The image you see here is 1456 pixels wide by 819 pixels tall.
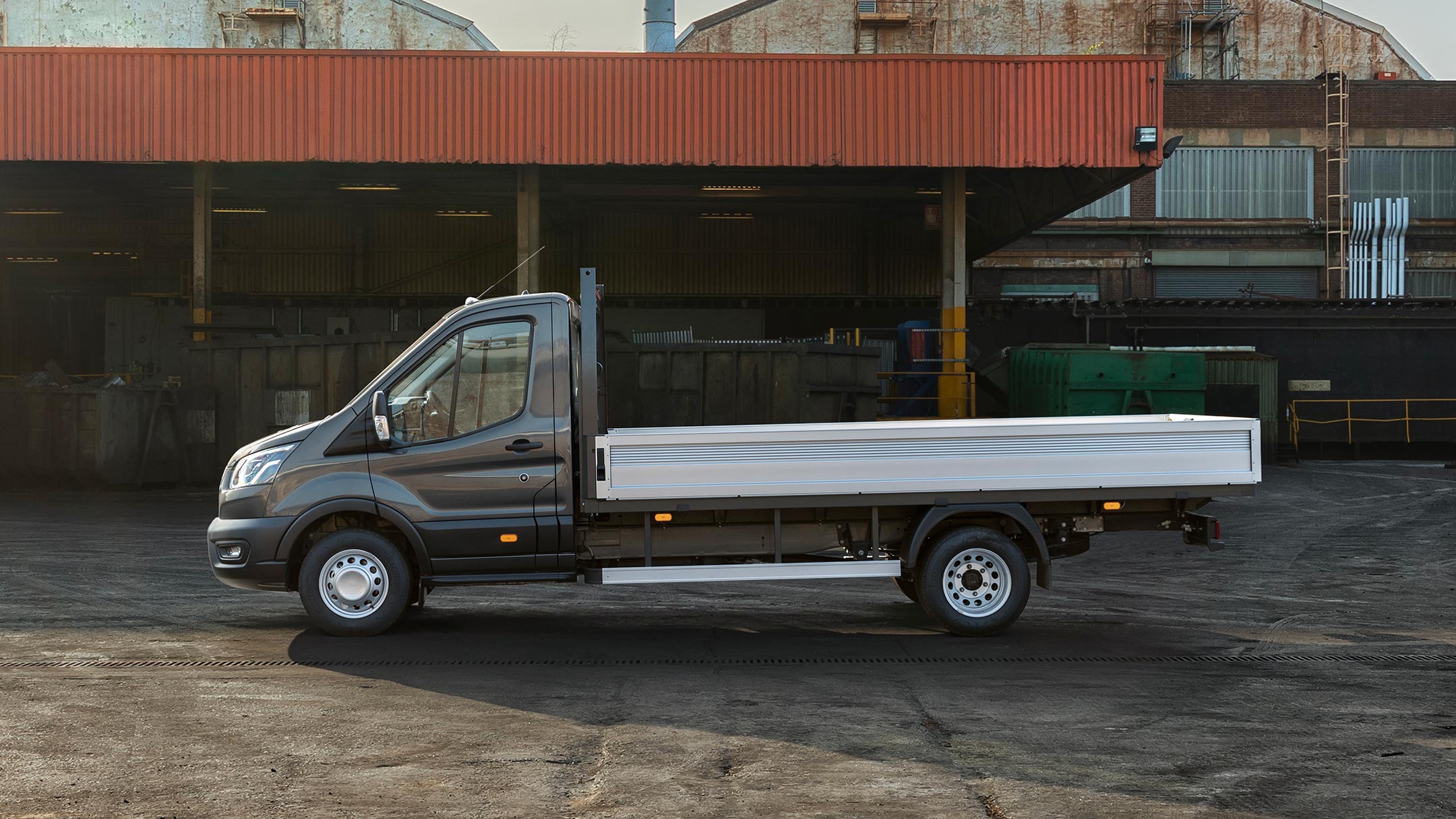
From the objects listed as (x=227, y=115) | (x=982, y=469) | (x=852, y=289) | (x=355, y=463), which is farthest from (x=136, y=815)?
(x=852, y=289)

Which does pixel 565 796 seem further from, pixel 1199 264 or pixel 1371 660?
pixel 1199 264

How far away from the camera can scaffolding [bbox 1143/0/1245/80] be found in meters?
44.8

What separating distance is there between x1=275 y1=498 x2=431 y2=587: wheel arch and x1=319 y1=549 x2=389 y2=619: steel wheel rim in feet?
0.86

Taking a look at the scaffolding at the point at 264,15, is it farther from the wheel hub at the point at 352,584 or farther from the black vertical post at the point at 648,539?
the black vertical post at the point at 648,539

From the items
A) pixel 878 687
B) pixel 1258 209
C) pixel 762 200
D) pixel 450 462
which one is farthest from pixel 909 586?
pixel 1258 209

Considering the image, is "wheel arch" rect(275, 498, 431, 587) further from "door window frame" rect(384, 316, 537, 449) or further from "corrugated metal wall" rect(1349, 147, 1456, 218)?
"corrugated metal wall" rect(1349, 147, 1456, 218)

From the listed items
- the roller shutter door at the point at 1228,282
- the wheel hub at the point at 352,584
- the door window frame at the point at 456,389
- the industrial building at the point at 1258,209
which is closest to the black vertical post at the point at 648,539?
the door window frame at the point at 456,389

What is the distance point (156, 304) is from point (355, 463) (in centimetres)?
3059

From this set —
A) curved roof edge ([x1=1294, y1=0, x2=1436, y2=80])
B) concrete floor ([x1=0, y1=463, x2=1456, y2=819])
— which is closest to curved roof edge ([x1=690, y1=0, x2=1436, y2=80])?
curved roof edge ([x1=1294, y1=0, x2=1436, y2=80])

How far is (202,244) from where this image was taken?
950 inches

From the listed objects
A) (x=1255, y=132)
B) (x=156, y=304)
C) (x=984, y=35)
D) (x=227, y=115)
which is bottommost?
(x=156, y=304)

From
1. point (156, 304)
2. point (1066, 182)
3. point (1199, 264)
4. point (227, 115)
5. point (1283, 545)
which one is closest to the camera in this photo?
point (1283, 545)

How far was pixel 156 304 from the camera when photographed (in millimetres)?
35312

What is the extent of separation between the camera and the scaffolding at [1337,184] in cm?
3853
